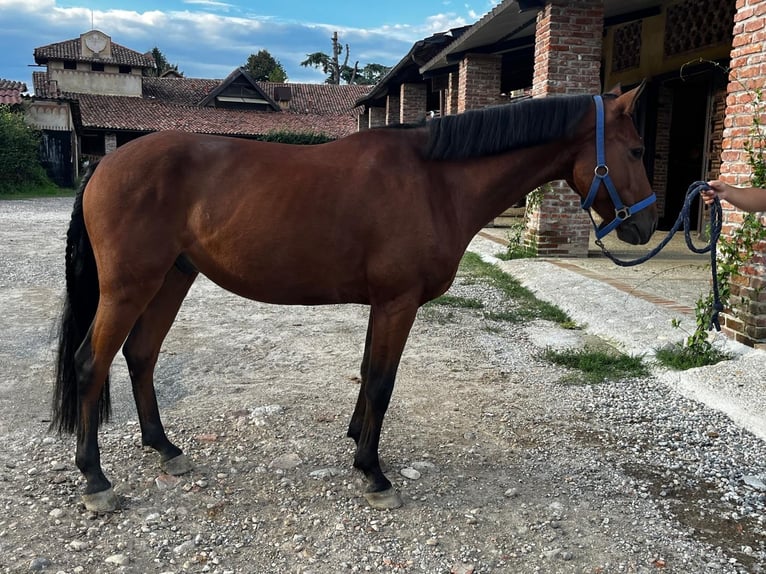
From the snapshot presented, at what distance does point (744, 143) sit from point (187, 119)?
110ft

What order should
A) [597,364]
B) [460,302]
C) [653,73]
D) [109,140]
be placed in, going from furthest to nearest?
1. [109,140]
2. [653,73]
3. [460,302]
4. [597,364]

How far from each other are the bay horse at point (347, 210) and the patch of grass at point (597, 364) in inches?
72.0

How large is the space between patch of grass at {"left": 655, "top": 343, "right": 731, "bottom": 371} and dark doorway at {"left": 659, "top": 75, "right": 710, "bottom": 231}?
7579 mm


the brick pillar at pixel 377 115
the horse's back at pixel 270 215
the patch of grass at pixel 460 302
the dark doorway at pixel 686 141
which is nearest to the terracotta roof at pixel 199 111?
the brick pillar at pixel 377 115

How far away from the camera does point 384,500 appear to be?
2.67 metres

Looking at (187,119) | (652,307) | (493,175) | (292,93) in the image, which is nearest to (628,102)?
(493,175)

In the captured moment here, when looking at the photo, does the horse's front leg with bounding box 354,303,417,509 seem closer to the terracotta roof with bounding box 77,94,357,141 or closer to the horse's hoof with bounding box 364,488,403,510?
the horse's hoof with bounding box 364,488,403,510

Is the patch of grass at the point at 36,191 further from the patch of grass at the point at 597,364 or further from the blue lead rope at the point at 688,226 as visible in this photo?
the blue lead rope at the point at 688,226

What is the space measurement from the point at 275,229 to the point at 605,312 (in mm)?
4052

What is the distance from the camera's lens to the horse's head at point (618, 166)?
270 cm

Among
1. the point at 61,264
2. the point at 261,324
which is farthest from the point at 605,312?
the point at 61,264

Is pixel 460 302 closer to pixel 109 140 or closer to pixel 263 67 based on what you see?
pixel 109 140

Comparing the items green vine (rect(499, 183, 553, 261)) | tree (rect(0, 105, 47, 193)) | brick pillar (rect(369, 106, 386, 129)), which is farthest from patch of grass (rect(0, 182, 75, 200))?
green vine (rect(499, 183, 553, 261))

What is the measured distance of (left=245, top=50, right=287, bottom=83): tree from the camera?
195 ft
